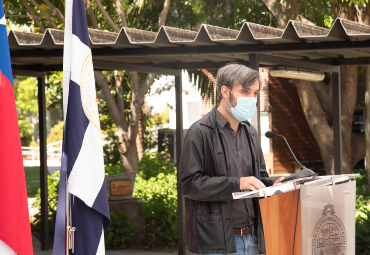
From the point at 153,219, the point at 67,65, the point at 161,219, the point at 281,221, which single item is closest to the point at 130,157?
the point at 153,219

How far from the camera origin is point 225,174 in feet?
8.75

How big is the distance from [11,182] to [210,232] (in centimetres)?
112

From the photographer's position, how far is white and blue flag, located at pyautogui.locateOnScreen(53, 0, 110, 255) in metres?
2.81

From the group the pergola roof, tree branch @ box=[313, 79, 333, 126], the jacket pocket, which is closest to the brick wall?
tree branch @ box=[313, 79, 333, 126]

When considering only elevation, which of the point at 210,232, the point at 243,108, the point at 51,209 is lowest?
the point at 51,209

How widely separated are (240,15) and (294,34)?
A: 7633 mm

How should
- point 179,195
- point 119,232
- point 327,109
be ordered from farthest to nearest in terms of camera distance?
point 327,109, point 119,232, point 179,195

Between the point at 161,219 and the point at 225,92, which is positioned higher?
the point at 225,92

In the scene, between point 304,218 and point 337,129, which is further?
point 337,129

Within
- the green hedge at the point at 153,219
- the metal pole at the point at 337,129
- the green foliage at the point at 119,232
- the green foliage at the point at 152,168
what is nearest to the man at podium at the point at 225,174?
the metal pole at the point at 337,129

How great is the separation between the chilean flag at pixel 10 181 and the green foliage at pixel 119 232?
16.5 ft

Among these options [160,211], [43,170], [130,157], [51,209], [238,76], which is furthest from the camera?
[130,157]

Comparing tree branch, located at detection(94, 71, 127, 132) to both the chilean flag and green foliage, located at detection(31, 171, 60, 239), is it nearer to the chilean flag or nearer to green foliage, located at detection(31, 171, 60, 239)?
green foliage, located at detection(31, 171, 60, 239)

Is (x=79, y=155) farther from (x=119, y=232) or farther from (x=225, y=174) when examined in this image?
(x=119, y=232)
